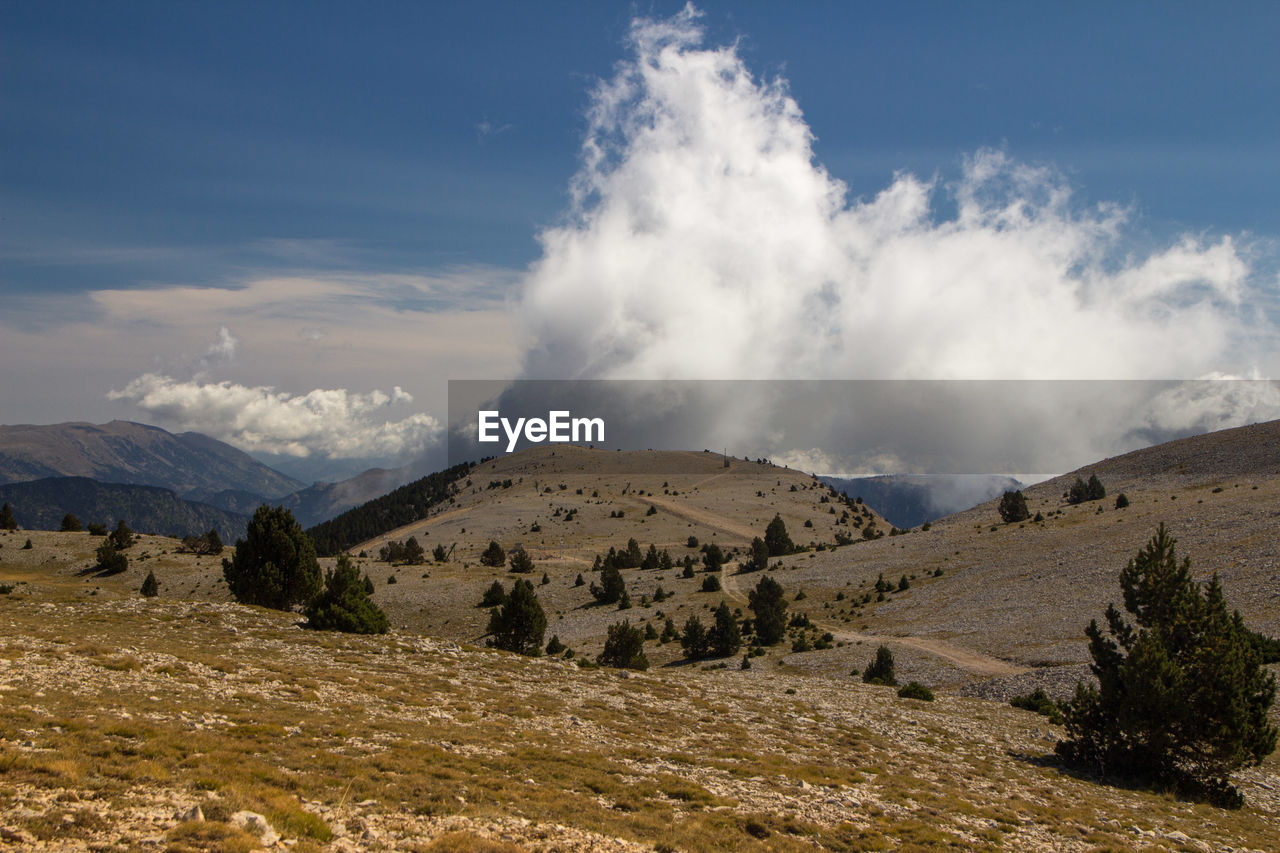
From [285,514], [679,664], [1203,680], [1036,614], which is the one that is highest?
[285,514]

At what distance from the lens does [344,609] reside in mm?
34969

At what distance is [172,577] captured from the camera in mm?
75750

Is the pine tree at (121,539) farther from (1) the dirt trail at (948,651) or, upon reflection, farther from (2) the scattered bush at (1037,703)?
(2) the scattered bush at (1037,703)

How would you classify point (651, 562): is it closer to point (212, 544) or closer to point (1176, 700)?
point (212, 544)

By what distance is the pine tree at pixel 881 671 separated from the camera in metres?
41.5

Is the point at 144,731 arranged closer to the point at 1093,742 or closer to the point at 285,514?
the point at 1093,742

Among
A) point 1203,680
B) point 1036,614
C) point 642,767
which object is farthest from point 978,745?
point 1036,614

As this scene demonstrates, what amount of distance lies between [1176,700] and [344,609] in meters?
34.6

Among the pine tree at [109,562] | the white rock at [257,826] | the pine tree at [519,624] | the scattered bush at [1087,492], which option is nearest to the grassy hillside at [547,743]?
the white rock at [257,826]

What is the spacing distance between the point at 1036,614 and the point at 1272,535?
21636 millimetres

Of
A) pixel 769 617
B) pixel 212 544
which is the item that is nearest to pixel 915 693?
pixel 769 617

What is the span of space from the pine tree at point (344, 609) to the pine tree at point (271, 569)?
8130mm

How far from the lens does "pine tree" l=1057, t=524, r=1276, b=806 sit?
73.1 feet

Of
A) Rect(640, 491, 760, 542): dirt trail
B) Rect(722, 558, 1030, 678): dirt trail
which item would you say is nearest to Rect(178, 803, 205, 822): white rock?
Rect(722, 558, 1030, 678): dirt trail
